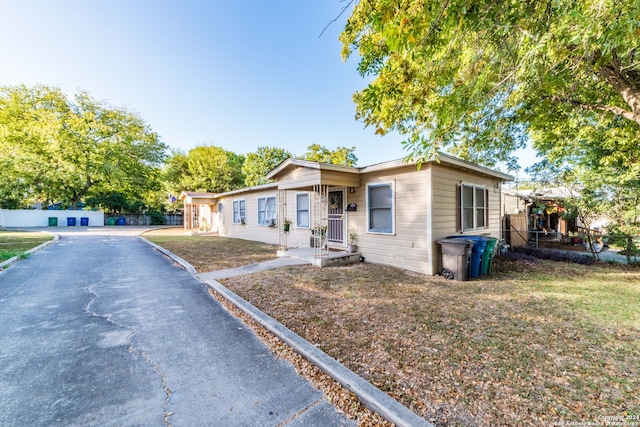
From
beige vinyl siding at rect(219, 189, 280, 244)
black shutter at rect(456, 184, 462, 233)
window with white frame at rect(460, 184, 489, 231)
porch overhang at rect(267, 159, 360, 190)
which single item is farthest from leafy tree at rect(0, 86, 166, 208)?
window with white frame at rect(460, 184, 489, 231)

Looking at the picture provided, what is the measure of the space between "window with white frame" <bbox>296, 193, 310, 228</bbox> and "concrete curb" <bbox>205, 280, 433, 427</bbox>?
6.33m

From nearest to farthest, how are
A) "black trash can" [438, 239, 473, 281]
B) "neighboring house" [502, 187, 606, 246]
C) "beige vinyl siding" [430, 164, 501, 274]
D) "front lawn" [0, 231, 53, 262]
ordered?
"black trash can" [438, 239, 473, 281], "beige vinyl siding" [430, 164, 501, 274], "front lawn" [0, 231, 53, 262], "neighboring house" [502, 187, 606, 246]

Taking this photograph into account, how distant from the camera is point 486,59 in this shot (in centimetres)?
413

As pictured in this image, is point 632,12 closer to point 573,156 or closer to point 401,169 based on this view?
point 401,169

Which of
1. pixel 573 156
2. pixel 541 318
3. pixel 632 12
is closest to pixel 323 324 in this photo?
pixel 541 318

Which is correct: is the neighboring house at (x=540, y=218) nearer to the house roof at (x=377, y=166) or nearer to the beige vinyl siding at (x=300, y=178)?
the house roof at (x=377, y=166)

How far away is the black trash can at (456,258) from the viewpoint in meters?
5.71

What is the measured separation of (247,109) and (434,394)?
53.7 ft

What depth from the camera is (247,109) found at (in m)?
15.4

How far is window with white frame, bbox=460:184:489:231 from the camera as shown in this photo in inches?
294

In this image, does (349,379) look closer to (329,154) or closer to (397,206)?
(397,206)

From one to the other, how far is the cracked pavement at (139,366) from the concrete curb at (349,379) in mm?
234

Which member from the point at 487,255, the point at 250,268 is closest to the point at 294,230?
the point at 250,268

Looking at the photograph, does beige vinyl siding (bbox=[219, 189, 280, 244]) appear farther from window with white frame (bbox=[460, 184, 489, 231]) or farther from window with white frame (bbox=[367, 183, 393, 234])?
window with white frame (bbox=[460, 184, 489, 231])
